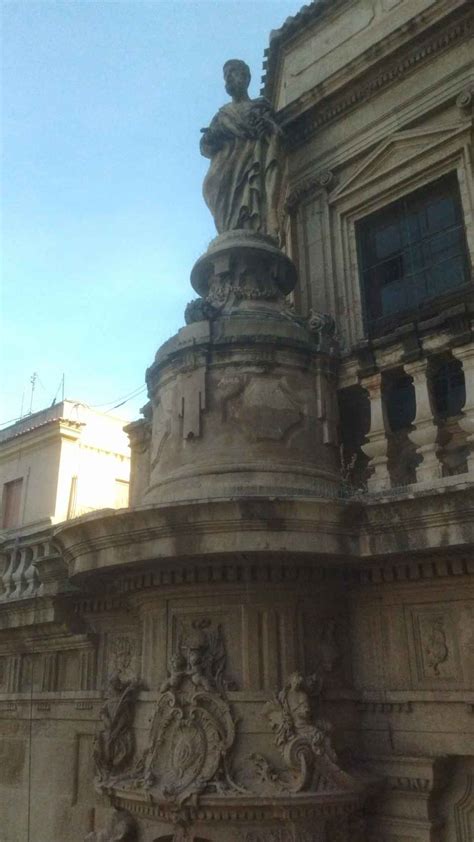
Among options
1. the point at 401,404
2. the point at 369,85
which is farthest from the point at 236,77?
the point at 401,404

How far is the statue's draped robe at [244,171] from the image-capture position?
30.9 ft

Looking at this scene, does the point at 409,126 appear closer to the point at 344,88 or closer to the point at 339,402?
the point at 344,88

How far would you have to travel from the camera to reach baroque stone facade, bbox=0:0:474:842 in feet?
20.8

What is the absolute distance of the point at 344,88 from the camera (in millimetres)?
10352

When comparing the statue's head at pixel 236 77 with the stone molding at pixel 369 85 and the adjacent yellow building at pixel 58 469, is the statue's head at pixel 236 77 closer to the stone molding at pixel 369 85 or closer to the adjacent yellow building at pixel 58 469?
the stone molding at pixel 369 85

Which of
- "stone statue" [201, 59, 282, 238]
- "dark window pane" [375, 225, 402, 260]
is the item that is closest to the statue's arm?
"stone statue" [201, 59, 282, 238]

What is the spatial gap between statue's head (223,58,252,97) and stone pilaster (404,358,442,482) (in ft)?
16.4

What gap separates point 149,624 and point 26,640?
3698 millimetres

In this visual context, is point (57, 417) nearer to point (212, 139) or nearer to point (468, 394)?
point (212, 139)

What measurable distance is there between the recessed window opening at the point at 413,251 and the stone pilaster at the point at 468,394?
1944 mm

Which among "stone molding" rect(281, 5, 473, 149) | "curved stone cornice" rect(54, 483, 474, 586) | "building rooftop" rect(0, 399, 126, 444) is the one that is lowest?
"curved stone cornice" rect(54, 483, 474, 586)

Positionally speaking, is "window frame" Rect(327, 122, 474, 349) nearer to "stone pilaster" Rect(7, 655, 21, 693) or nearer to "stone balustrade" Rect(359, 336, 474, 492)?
"stone balustrade" Rect(359, 336, 474, 492)

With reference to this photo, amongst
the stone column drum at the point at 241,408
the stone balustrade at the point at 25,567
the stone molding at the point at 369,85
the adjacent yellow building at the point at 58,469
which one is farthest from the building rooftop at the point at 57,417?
the stone column drum at the point at 241,408

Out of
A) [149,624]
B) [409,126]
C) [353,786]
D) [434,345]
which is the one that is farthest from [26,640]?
[409,126]
